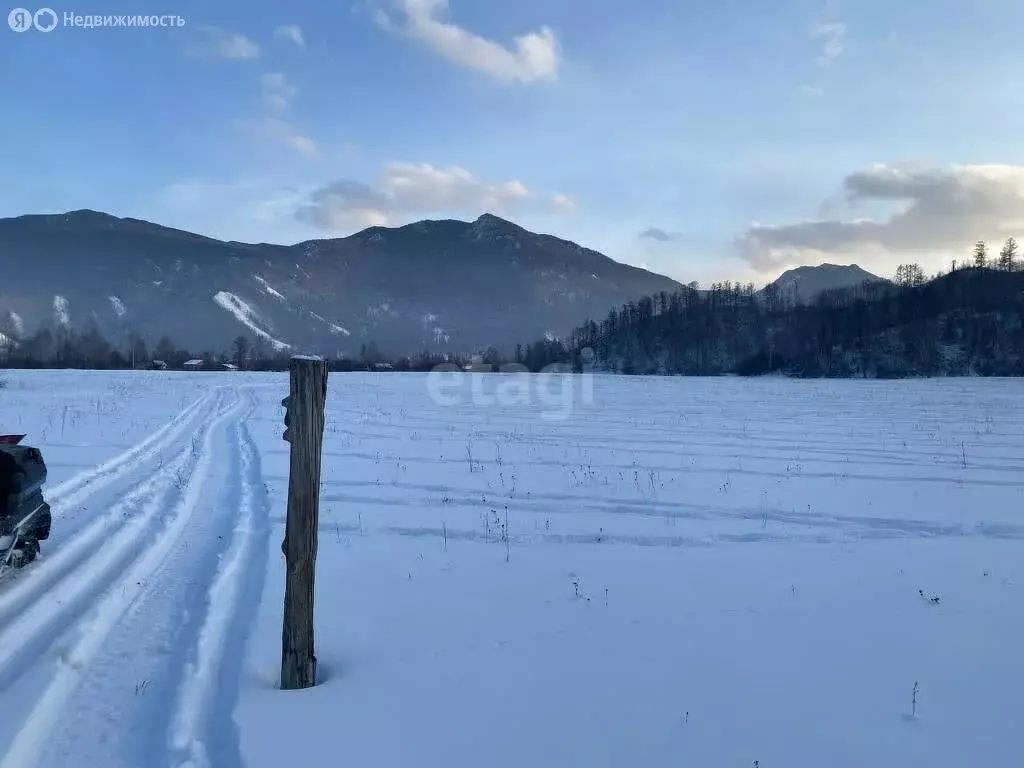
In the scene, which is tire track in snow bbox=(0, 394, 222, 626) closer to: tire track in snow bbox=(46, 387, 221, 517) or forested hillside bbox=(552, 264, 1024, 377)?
tire track in snow bbox=(46, 387, 221, 517)

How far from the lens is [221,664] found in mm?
4418

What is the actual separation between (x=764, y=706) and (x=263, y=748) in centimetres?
318

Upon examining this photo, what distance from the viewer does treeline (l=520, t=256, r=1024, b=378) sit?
93.2m

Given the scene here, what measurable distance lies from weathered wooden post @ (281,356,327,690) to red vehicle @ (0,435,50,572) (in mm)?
3585

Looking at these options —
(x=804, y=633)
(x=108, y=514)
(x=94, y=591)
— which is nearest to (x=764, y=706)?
(x=804, y=633)

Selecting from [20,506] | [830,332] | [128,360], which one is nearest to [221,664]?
[20,506]

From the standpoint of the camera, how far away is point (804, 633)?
203 inches

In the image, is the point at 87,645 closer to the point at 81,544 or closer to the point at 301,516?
the point at 301,516

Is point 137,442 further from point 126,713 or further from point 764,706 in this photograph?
point 764,706

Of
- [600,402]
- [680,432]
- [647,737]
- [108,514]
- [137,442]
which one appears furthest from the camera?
[600,402]

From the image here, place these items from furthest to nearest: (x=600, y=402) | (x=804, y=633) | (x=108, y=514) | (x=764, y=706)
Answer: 1. (x=600, y=402)
2. (x=108, y=514)
3. (x=804, y=633)
4. (x=764, y=706)

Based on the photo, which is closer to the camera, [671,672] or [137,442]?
[671,672]

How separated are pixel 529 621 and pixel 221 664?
2.50 m

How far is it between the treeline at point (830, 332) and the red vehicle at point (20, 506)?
341ft
